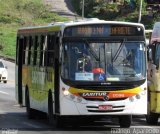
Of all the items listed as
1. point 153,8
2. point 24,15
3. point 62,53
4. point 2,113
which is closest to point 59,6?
point 24,15

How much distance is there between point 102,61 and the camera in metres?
18.7

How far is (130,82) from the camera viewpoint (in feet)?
61.0

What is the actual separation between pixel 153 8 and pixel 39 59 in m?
58.2

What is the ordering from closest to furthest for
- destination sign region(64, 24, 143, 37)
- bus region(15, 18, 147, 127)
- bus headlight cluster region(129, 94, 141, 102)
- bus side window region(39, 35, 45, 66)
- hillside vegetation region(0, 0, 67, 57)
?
bus region(15, 18, 147, 127) → bus headlight cluster region(129, 94, 141, 102) → destination sign region(64, 24, 143, 37) → bus side window region(39, 35, 45, 66) → hillside vegetation region(0, 0, 67, 57)

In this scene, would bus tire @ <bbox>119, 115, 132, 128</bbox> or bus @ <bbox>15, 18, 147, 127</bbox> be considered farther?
bus tire @ <bbox>119, 115, 132, 128</bbox>

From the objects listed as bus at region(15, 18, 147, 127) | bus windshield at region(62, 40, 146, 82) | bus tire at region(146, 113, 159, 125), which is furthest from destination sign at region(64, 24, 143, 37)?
bus tire at region(146, 113, 159, 125)

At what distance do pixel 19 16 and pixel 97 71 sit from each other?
242ft

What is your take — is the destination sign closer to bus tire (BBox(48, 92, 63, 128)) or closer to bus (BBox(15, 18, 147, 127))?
bus (BBox(15, 18, 147, 127))

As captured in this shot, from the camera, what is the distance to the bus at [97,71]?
18391 millimetres

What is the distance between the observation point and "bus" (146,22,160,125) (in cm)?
1988

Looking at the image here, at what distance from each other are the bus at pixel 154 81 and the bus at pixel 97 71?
113 centimetres

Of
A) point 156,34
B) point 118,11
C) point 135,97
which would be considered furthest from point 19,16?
point 135,97

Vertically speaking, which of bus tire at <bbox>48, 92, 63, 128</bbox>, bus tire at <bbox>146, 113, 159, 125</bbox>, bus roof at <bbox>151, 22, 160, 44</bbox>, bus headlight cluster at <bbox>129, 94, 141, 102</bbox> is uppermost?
bus roof at <bbox>151, 22, 160, 44</bbox>

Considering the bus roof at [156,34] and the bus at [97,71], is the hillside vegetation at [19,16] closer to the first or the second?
the bus roof at [156,34]
